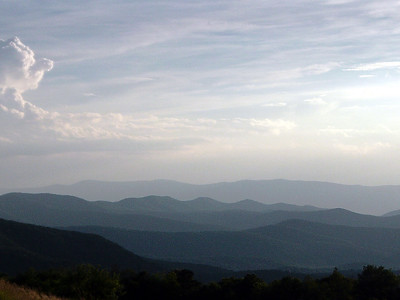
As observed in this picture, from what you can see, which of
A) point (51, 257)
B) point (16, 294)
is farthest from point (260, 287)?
point (51, 257)

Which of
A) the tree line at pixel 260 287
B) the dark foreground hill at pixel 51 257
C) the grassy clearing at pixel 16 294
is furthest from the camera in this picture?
the dark foreground hill at pixel 51 257

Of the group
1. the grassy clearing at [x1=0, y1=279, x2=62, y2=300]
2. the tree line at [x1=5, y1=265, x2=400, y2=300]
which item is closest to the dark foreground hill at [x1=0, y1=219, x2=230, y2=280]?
the tree line at [x1=5, y1=265, x2=400, y2=300]

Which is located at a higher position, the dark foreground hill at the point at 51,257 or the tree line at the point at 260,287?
the tree line at the point at 260,287

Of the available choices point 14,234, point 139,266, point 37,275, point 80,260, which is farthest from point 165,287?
point 14,234

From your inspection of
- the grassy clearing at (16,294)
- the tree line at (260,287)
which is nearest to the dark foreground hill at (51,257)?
the tree line at (260,287)

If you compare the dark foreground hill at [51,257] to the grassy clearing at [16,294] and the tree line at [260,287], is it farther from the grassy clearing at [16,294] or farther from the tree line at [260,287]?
the grassy clearing at [16,294]

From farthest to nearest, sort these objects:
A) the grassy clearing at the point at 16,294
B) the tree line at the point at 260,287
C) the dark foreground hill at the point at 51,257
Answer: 1. the dark foreground hill at the point at 51,257
2. the tree line at the point at 260,287
3. the grassy clearing at the point at 16,294

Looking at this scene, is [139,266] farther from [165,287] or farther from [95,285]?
[95,285]

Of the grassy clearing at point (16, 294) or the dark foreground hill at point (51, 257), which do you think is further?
the dark foreground hill at point (51, 257)

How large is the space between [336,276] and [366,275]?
14.7ft

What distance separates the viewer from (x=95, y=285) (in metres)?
45.2

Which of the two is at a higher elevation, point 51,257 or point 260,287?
point 260,287

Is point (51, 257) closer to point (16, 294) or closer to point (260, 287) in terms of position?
point (260, 287)

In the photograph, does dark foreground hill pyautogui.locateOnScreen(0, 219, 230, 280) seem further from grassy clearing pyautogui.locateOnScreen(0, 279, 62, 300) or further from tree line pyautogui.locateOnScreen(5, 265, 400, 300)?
grassy clearing pyautogui.locateOnScreen(0, 279, 62, 300)
